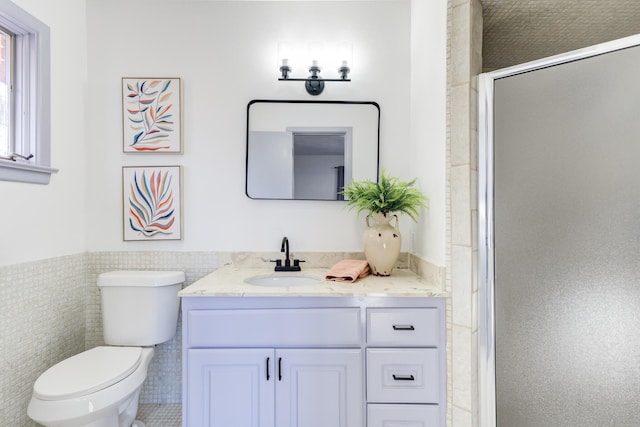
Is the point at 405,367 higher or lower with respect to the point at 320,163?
lower

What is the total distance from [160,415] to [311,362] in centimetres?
113

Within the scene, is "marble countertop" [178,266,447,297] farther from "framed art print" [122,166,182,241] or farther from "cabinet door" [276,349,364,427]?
"framed art print" [122,166,182,241]

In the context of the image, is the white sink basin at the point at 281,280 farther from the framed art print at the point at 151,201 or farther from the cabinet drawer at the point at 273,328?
the framed art print at the point at 151,201

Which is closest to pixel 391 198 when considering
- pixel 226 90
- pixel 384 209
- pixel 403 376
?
pixel 384 209

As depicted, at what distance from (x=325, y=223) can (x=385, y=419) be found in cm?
105

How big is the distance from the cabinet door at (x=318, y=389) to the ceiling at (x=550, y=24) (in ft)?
5.34

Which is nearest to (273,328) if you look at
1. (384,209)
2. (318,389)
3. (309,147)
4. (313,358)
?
(313,358)

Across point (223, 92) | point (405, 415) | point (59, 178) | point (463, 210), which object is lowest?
point (405, 415)

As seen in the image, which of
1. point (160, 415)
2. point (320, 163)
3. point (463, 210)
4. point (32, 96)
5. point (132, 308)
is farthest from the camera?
point (320, 163)

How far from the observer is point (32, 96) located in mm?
1614

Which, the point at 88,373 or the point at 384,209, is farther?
the point at 384,209

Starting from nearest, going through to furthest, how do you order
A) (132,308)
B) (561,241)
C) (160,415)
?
(561,241) < (132,308) < (160,415)

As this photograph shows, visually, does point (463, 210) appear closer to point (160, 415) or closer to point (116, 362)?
point (116, 362)

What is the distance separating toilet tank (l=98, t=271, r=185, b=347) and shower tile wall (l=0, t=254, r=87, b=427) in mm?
241
